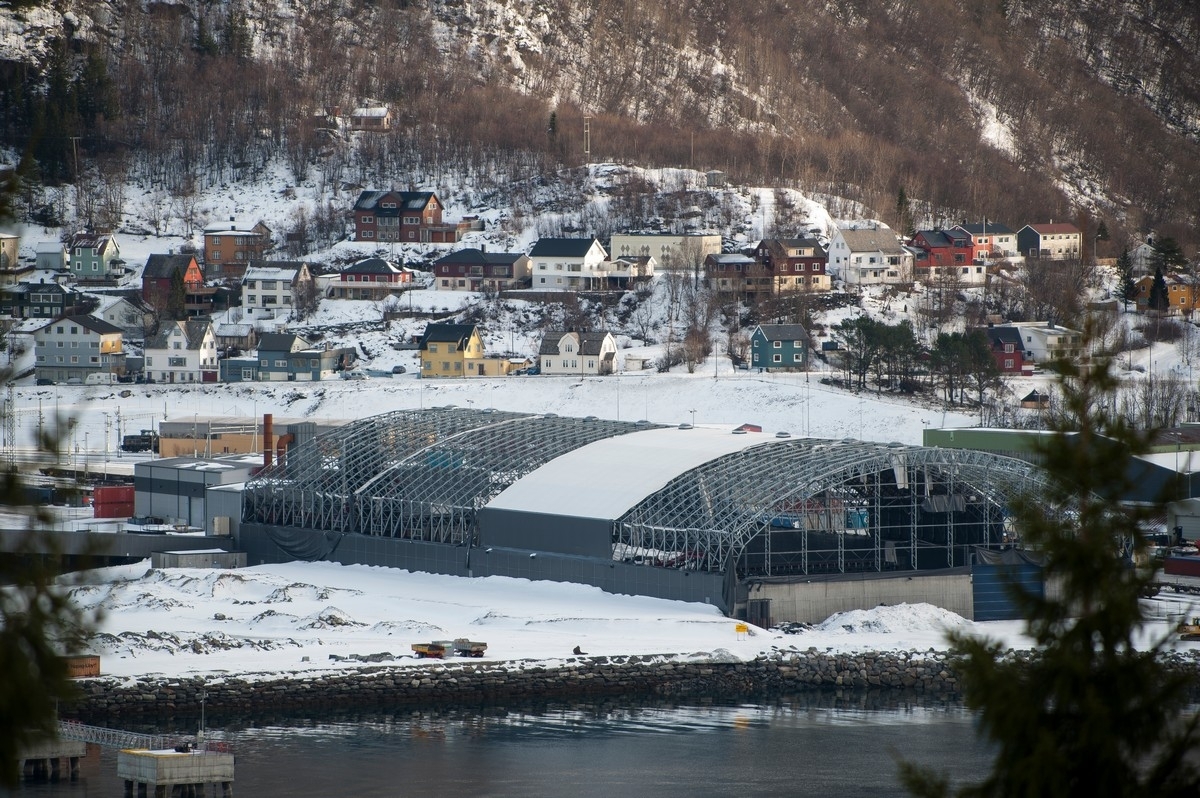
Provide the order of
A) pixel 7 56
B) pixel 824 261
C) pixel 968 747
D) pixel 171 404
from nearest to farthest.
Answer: pixel 968 747, pixel 171 404, pixel 824 261, pixel 7 56

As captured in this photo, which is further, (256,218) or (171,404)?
(256,218)

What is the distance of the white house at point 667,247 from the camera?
64812mm

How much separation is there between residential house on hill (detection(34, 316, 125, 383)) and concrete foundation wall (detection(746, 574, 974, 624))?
3668 centimetres

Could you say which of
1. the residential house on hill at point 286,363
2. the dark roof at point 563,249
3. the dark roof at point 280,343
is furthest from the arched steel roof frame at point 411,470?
the dark roof at point 563,249

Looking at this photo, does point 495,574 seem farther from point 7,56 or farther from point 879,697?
point 7,56

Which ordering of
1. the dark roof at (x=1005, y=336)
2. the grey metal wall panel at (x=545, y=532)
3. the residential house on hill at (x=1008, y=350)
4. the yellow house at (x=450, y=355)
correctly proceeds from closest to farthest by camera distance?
the grey metal wall panel at (x=545, y=532)
the residential house on hill at (x=1008, y=350)
the dark roof at (x=1005, y=336)
the yellow house at (x=450, y=355)

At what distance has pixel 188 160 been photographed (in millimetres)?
76688

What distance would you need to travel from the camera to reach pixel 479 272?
64688 mm

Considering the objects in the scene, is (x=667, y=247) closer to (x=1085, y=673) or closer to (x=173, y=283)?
(x=173, y=283)

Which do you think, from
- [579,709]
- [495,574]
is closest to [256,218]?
[495,574]

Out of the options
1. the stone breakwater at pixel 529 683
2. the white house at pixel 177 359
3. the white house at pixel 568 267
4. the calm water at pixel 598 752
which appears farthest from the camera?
the white house at pixel 568 267

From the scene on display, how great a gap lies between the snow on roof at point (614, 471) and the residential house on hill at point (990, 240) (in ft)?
123

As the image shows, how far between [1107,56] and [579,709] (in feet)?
378

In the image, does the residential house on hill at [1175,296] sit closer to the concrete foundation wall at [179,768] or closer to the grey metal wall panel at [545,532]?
the grey metal wall panel at [545,532]
